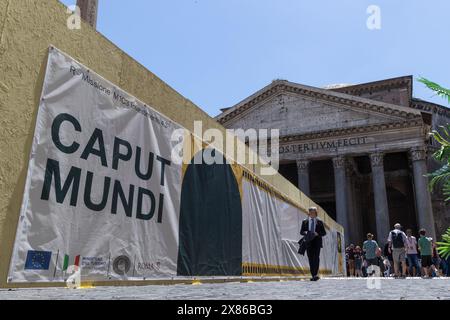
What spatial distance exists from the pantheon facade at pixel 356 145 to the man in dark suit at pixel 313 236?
17.3m

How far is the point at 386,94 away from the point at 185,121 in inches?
1288

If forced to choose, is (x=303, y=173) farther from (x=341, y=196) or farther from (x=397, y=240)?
(x=397, y=240)

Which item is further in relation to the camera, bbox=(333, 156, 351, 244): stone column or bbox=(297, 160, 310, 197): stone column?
bbox=(297, 160, 310, 197): stone column

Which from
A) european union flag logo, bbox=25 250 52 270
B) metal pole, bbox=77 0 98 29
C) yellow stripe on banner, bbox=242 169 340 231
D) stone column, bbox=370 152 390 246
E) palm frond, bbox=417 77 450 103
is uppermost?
metal pole, bbox=77 0 98 29

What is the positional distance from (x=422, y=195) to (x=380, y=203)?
98.4 inches

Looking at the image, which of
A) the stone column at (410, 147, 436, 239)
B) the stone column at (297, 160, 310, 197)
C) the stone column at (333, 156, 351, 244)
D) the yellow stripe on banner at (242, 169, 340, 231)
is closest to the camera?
the yellow stripe on banner at (242, 169, 340, 231)

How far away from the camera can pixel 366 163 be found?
35250mm

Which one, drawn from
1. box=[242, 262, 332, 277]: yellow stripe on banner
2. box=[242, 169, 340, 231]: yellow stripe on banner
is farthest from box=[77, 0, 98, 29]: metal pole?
box=[242, 262, 332, 277]: yellow stripe on banner

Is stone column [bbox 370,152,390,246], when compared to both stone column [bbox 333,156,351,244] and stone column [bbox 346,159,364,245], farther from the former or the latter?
stone column [bbox 333,156,351,244]

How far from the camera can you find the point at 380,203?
26.0 meters

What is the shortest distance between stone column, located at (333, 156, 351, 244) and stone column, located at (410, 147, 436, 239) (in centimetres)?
437

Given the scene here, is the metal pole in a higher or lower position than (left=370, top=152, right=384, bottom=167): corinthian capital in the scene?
higher

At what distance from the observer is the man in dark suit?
8.17 m
